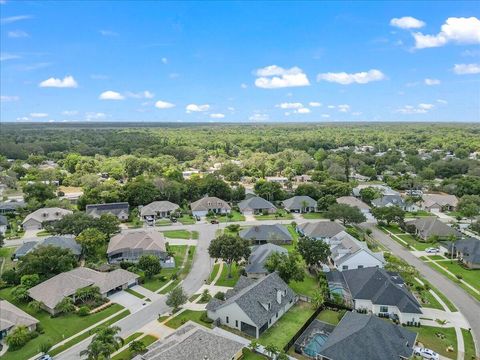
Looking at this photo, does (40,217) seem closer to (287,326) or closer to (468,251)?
(287,326)

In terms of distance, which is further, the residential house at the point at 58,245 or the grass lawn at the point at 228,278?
the residential house at the point at 58,245

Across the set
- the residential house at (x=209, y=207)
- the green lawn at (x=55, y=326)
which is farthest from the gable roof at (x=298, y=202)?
the green lawn at (x=55, y=326)

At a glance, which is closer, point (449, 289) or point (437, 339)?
point (437, 339)

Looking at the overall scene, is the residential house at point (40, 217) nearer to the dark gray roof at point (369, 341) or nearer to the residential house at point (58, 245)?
the residential house at point (58, 245)

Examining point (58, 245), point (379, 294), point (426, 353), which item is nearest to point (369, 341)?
point (426, 353)

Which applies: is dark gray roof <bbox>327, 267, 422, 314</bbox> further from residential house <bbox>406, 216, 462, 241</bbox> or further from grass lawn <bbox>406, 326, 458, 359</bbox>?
residential house <bbox>406, 216, 462, 241</bbox>

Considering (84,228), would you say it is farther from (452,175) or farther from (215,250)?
(452,175)

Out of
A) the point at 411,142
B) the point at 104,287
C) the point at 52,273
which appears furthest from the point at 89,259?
the point at 411,142

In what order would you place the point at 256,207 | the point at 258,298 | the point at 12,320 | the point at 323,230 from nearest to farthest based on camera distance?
the point at 12,320, the point at 258,298, the point at 323,230, the point at 256,207
